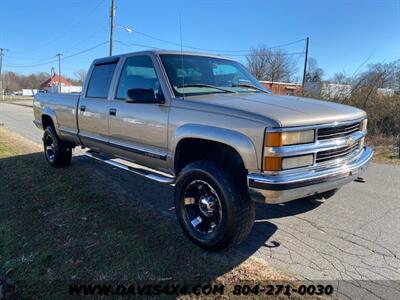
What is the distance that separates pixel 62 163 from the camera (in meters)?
6.88

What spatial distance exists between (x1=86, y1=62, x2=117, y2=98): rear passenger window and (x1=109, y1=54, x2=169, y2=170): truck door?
1.13 feet

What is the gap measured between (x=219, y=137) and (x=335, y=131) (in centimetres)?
113

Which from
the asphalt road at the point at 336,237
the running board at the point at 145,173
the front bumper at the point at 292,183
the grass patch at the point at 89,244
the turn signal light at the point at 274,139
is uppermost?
the turn signal light at the point at 274,139

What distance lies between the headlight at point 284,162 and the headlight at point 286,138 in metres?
0.12

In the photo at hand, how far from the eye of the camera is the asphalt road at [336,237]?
315 centimetres

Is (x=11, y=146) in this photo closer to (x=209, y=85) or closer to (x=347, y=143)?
(x=209, y=85)

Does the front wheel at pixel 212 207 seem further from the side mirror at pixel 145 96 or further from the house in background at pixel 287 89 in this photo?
the house in background at pixel 287 89

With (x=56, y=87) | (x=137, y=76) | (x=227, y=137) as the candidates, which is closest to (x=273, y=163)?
(x=227, y=137)

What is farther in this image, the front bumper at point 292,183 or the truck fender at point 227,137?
the truck fender at point 227,137

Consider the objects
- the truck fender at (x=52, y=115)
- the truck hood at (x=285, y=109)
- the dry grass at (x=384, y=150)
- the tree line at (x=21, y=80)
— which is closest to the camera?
the truck hood at (x=285, y=109)

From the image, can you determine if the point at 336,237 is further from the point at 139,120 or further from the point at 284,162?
the point at 139,120

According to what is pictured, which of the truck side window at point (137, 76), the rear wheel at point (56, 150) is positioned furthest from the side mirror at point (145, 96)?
the rear wheel at point (56, 150)

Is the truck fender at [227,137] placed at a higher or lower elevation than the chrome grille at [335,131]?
lower

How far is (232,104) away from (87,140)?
311 centimetres
